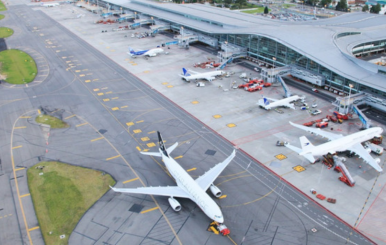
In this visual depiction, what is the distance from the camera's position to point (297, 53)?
4321 inches

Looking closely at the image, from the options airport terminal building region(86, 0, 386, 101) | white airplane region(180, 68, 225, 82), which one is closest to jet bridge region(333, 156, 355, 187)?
airport terminal building region(86, 0, 386, 101)

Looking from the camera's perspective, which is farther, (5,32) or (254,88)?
(5,32)

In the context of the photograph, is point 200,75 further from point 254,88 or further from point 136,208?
point 136,208

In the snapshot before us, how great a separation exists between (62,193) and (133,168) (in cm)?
1415

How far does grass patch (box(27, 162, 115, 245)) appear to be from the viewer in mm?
53884

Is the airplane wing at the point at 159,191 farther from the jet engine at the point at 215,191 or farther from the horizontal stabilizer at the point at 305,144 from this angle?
the horizontal stabilizer at the point at 305,144

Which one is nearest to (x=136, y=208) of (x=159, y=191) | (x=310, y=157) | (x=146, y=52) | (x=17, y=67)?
(x=159, y=191)

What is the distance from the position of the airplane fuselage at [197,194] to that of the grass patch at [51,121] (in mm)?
38197

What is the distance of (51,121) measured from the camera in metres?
87.8

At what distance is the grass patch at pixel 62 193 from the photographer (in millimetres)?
53884

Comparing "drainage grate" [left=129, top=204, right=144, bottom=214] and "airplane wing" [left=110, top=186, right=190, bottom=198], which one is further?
"drainage grate" [left=129, top=204, right=144, bottom=214]

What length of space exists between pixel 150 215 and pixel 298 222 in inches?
953

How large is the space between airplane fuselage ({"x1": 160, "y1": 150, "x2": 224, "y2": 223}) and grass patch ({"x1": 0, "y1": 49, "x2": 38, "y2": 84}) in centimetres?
8298

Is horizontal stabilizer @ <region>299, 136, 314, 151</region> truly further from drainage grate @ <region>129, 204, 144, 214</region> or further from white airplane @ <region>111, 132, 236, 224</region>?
drainage grate @ <region>129, 204, 144, 214</region>
